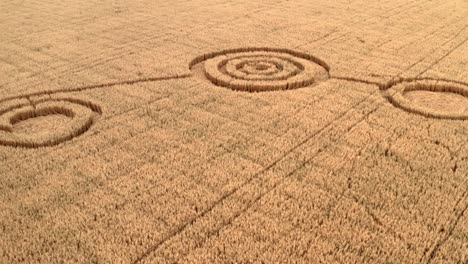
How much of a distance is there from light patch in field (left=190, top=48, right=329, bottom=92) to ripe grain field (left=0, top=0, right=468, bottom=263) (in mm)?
16

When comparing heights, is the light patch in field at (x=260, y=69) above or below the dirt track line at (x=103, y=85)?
above

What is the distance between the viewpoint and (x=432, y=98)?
257cm

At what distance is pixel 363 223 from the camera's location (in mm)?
1567

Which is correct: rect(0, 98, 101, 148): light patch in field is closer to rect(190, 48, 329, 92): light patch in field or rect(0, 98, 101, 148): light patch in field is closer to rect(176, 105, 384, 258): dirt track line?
rect(190, 48, 329, 92): light patch in field

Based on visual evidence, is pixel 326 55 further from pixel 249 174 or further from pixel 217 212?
pixel 217 212

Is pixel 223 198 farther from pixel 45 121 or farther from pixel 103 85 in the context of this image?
pixel 103 85

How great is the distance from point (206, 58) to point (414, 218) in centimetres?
202

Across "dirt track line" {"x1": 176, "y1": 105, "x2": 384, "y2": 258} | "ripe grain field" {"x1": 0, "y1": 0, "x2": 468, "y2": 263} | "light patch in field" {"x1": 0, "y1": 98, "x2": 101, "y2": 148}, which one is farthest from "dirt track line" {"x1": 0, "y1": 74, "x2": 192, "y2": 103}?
"dirt track line" {"x1": 176, "y1": 105, "x2": 384, "y2": 258}

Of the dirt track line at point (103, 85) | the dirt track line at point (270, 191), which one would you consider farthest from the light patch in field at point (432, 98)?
the dirt track line at point (103, 85)

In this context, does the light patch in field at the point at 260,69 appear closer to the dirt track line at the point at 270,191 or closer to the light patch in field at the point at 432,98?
the light patch in field at the point at 432,98

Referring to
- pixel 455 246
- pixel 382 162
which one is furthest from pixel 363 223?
pixel 382 162


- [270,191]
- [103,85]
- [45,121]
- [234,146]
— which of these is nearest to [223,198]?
[270,191]

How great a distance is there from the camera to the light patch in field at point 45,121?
82.5 inches

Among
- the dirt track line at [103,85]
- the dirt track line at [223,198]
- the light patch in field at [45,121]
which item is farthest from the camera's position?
the dirt track line at [103,85]
